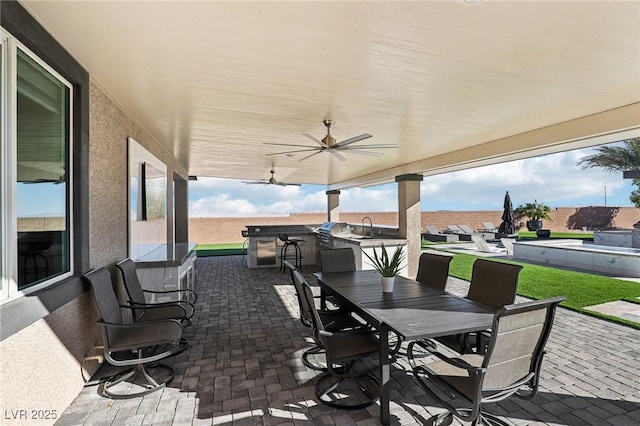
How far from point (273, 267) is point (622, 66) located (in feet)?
24.6

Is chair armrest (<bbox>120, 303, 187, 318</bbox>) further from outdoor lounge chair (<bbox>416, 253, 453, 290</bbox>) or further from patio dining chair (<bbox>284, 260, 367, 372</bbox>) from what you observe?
outdoor lounge chair (<bbox>416, 253, 453, 290</bbox>)

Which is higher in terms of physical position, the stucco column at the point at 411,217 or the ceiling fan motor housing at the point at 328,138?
the ceiling fan motor housing at the point at 328,138

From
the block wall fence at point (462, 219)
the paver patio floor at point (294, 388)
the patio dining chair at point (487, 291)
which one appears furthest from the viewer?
the block wall fence at point (462, 219)

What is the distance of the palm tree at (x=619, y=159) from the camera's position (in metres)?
13.1

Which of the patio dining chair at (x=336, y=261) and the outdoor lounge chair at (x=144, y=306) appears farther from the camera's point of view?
the patio dining chair at (x=336, y=261)

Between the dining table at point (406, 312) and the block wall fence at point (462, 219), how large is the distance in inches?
478

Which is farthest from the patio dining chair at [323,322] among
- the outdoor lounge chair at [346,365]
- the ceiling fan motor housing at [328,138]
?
the ceiling fan motor housing at [328,138]

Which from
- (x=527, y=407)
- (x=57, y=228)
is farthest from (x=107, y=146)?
(x=527, y=407)

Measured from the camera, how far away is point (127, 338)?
102 inches

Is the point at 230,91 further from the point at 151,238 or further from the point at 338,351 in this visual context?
the point at 151,238

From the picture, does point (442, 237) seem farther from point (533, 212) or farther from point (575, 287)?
point (575, 287)

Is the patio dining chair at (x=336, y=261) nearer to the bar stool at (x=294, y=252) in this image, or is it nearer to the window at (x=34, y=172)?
the window at (x=34, y=172)

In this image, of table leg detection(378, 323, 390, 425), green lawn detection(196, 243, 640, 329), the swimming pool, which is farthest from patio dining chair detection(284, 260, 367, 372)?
the swimming pool

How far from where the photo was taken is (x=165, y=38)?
2.09 metres
